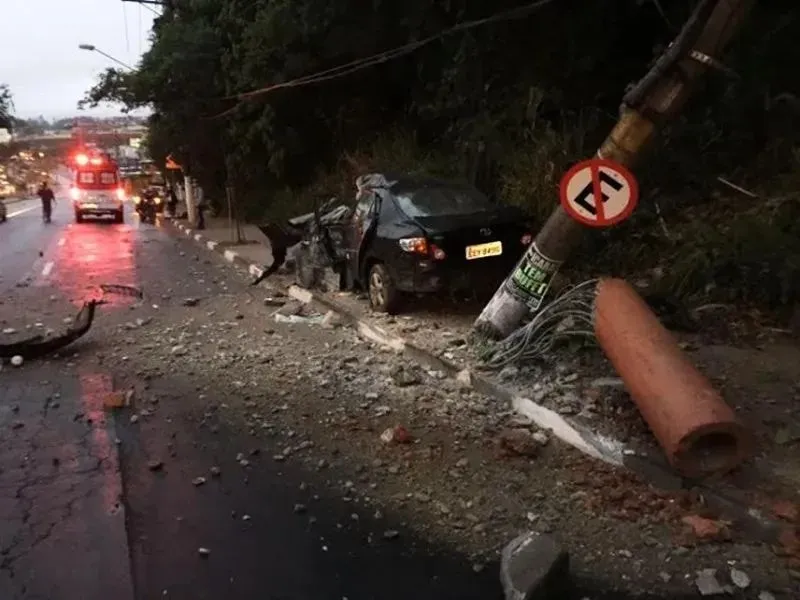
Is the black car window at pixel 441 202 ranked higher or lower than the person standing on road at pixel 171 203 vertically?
higher

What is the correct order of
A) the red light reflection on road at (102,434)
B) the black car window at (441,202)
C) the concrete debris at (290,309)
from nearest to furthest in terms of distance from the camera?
the red light reflection on road at (102,434), the black car window at (441,202), the concrete debris at (290,309)

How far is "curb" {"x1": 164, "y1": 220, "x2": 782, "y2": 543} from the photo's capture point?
4.61 metres

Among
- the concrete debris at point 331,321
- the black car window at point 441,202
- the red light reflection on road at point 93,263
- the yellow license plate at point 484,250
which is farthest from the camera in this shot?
the red light reflection on road at point 93,263

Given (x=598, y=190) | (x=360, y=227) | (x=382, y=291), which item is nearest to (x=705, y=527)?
(x=598, y=190)

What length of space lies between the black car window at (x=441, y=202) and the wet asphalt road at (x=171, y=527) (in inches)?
149

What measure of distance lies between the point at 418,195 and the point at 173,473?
5530 millimetres

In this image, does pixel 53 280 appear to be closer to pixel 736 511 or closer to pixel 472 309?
pixel 472 309

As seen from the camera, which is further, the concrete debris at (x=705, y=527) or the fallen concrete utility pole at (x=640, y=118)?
the fallen concrete utility pole at (x=640, y=118)

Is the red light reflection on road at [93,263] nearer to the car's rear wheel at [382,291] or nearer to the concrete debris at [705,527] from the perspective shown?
the car's rear wheel at [382,291]

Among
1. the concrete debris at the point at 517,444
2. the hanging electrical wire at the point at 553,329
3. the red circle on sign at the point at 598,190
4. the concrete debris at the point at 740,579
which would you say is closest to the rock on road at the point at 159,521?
the concrete debris at the point at 740,579

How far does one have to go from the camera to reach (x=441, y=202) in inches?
395

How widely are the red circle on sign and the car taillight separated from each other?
2.68 m

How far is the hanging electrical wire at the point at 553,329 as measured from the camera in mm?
7105

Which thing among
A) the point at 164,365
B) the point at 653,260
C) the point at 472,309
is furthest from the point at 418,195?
the point at 164,365
